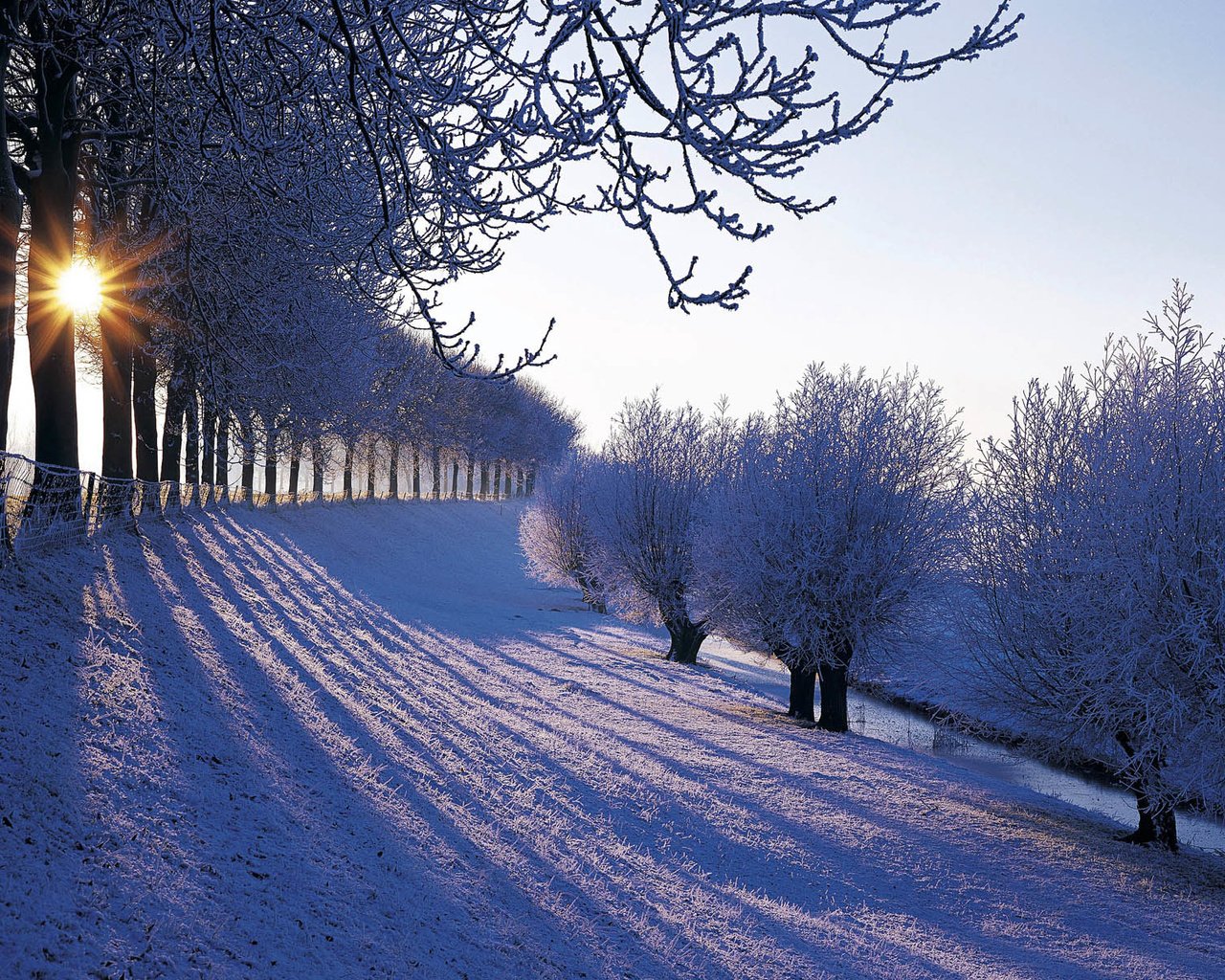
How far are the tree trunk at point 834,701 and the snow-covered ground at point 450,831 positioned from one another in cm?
116

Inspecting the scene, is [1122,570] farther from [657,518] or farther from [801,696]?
[657,518]

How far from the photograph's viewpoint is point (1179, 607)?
11609 millimetres

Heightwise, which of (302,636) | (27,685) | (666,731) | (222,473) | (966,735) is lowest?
(966,735)

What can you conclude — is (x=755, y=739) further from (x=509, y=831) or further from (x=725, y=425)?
(x=725, y=425)

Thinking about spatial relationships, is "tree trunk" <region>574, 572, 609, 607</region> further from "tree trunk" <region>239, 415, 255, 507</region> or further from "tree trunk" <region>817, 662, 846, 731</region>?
"tree trunk" <region>817, 662, 846, 731</region>

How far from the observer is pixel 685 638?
2825 cm

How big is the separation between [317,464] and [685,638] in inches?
903

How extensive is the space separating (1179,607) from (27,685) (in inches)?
531

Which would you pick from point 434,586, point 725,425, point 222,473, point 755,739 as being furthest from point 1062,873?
point 222,473

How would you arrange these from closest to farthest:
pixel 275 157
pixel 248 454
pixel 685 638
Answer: pixel 275 157 < pixel 248 454 < pixel 685 638

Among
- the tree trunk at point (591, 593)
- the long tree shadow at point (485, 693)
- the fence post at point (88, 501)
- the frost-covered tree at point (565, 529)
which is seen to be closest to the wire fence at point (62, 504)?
the fence post at point (88, 501)

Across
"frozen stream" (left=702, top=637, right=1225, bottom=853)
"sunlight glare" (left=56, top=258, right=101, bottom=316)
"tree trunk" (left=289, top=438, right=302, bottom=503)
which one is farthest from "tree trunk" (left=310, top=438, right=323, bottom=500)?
"frozen stream" (left=702, top=637, right=1225, bottom=853)

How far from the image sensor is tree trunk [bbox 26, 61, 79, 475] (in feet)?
37.5

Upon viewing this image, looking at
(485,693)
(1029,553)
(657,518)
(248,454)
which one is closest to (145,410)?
(248,454)
